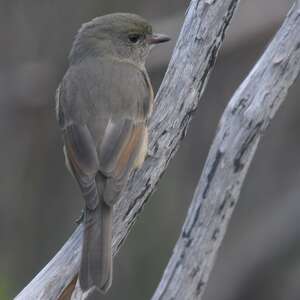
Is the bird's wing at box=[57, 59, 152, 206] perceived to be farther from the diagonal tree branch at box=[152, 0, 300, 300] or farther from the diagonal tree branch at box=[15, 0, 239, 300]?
the diagonal tree branch at box=[152, 0, 300, 300]

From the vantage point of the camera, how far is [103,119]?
6.87 m

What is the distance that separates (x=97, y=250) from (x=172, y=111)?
90 centimetres

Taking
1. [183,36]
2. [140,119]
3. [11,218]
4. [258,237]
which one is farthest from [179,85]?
[11,218]

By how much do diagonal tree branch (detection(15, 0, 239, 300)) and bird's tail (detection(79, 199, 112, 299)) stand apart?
0.09m

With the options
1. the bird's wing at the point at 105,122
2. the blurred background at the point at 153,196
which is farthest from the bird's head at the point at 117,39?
the blurred background at the point at 153,196

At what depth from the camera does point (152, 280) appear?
10281 millimetres

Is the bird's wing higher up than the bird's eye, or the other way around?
the bird's eye

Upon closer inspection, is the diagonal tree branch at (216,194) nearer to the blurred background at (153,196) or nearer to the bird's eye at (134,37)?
the bird's eye at (134,37)

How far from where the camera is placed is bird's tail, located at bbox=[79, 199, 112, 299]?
5832 mm

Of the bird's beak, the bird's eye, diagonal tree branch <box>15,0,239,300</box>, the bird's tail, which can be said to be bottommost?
the bird's tail

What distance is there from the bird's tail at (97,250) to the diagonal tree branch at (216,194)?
21.5 inches

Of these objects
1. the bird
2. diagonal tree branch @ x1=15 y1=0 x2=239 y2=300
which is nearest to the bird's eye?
the bird

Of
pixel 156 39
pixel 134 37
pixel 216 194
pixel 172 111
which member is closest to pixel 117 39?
pixel 134 37

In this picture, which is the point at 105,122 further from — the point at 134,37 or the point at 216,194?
the point at 216,194
